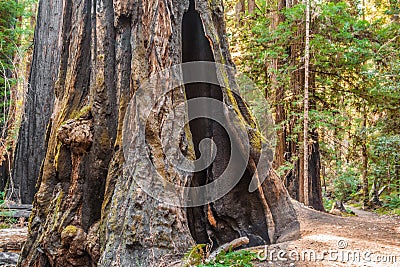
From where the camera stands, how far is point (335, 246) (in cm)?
420

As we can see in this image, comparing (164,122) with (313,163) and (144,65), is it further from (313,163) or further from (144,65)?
(313,163)

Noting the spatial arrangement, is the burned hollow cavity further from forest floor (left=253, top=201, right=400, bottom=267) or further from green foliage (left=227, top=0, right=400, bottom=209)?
green foliage (left=227, top=0, right=400, bottom=209)

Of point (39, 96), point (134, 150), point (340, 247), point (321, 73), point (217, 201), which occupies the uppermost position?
point (321, 73)

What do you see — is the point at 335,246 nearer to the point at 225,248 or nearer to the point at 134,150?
the point at 225,248

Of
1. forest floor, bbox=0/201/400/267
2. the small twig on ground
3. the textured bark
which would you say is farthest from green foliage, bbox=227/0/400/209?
the small twig on ground

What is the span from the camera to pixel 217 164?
16.5 ft

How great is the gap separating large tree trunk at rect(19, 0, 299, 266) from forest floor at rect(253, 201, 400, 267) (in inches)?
19.9

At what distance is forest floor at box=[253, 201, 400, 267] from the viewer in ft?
12.0

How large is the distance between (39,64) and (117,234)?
18.6 feet

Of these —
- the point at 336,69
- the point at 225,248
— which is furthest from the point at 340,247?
the point at 336,69

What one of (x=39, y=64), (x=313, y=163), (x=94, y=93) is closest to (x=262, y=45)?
(x=313, y=163)

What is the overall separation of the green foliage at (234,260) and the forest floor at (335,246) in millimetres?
122

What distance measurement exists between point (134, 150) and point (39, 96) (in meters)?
5.01

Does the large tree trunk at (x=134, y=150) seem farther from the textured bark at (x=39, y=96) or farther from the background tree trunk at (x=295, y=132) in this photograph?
the background tree trunk at (x=295, y=132)
